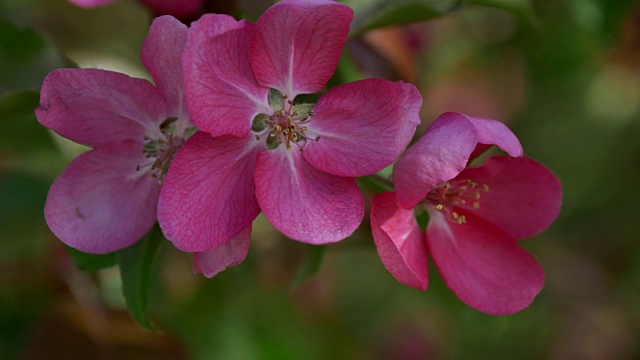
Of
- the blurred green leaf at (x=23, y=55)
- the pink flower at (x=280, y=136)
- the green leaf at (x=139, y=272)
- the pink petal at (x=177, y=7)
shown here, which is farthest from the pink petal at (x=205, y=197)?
the blurred green leaf at (x=23, y=55)

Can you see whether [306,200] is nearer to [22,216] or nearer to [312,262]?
[312,262]

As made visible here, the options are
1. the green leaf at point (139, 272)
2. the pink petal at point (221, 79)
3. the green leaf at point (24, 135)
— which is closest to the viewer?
the pink petal at point (221, 79)

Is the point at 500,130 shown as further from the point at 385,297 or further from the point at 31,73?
the point at 385,297

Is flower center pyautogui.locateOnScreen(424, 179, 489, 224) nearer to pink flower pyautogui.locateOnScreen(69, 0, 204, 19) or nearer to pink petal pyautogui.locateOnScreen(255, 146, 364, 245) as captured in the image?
pink petal pyautogui.locateOnScreen(255, 146, 364, 245)

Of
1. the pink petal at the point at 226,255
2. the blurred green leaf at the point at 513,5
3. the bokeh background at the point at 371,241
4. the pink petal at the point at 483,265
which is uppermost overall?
the blurred green leaf at the point at 513,5

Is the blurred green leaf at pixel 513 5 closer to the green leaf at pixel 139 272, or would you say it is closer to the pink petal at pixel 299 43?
the pink petal at pixel 299 43

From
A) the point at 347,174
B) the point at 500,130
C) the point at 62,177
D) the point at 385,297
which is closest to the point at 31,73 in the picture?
the point at 62,177

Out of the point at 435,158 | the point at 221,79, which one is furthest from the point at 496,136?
the point at 221,79
